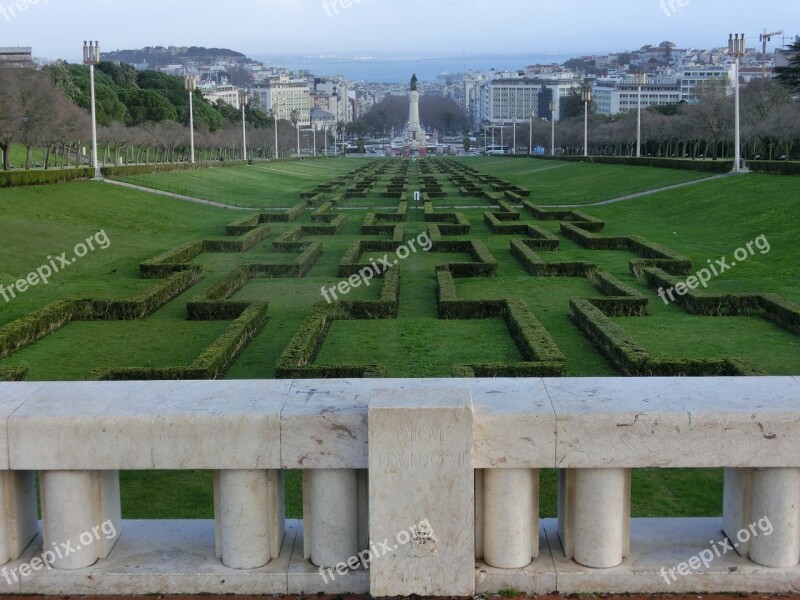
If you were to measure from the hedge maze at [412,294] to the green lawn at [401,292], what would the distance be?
0.43 ft

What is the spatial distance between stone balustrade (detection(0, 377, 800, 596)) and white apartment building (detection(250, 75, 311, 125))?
168898 millimetres

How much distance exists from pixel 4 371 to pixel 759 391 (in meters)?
7.84

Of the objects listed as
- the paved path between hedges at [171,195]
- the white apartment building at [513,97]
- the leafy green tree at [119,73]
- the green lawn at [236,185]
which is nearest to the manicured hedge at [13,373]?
the paved path between hedges at [171,195]

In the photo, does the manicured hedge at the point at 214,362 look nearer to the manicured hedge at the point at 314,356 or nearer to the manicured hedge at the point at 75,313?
the manicured hedge at the point at 314,356

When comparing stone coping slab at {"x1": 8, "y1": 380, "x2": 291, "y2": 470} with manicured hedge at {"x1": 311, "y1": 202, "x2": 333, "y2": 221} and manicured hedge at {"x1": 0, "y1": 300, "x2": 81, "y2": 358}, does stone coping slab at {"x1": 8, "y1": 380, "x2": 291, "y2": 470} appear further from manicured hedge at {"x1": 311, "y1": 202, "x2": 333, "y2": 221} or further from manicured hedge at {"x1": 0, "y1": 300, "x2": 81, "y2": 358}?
manicured hedge at {"x1": 311, "y1": 202, "x2": 333, "y2": 221}

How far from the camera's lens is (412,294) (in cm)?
1583

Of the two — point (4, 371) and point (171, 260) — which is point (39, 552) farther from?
point (171, 260)

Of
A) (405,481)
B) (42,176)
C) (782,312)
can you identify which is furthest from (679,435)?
(42,176)

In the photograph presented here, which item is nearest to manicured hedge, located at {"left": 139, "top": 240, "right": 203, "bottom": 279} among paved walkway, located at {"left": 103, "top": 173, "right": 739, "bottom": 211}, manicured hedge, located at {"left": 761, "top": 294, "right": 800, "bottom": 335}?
manicured hedge, located at {"left": 761, "top": 294, "right": 800, "bottom": 335}

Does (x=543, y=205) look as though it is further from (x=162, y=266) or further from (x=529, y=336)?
(x=529, y=336)

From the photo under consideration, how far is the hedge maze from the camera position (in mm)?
10039

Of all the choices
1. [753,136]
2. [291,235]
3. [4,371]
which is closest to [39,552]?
[4,371]

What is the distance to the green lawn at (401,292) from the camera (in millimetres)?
6852

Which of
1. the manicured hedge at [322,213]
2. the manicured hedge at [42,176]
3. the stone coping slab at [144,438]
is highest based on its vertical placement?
the manicured hedge at [42,176]
